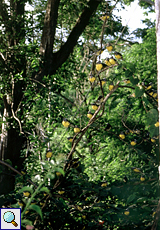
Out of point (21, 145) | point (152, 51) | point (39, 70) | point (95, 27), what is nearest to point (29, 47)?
point (39, 70)

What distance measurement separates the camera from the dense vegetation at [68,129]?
1.75 meters

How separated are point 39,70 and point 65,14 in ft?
3.53

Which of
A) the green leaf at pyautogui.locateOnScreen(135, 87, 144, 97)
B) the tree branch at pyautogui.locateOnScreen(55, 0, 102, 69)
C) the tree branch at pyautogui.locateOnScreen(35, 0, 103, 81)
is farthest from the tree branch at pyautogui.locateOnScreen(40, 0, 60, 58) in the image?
the green leaf at pyautogui.locateOnScreen(135, 87, 144, 97)

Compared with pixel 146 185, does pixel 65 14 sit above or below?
above

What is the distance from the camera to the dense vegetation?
1751 mm

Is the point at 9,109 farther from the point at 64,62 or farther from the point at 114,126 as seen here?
the point at 114,126

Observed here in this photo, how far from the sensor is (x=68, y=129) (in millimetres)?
2486

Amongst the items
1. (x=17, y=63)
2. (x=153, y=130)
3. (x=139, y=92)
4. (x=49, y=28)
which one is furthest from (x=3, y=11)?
(x=153, y=130)

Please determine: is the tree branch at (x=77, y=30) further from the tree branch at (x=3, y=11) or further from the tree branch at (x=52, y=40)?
the tree branch at (x=3, y=11)

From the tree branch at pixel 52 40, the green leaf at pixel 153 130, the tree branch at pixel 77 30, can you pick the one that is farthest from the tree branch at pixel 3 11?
the green leaf at pixel 153 130

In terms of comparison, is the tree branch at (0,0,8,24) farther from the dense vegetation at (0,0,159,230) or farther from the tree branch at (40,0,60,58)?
the tree branch at (40,0,60,58)

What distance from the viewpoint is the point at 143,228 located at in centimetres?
175

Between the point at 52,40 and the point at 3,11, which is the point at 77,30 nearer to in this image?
the point at 52,40

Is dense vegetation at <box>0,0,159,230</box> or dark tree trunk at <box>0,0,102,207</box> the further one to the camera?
dark tree trunk at <box>0,0,102,207</box>
